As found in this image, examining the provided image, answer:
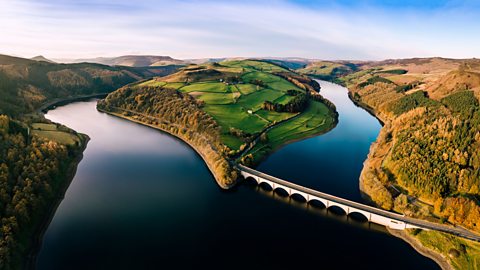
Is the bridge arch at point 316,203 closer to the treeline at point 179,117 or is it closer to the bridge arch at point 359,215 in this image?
the bridge arch at point 359,215

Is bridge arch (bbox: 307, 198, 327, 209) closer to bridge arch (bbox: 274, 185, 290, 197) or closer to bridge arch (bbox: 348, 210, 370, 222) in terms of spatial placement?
bridge arch (bbox: 274, 185, 290, 197)

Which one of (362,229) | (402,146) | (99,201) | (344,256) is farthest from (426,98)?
(99,201)

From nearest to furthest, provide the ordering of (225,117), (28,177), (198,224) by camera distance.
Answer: (198,224)
(28,177)
(225,117)

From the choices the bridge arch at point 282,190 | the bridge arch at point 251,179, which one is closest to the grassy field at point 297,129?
the bridge arch at point 251,179

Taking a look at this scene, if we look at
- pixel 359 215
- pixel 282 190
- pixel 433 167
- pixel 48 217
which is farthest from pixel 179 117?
pixel 433 167

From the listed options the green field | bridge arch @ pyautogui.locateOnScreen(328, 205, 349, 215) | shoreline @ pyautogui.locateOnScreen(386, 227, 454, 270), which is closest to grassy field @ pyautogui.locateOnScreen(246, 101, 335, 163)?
bridge arch @ pyautogui.locateOnScreen(328, 205, 349, 215)

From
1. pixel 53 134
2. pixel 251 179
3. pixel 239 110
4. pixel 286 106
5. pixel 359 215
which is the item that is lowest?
pixel 359 215

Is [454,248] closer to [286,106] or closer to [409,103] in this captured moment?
[286,106]

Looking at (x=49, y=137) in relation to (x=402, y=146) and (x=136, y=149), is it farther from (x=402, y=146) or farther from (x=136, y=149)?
(x=402, y=146)
